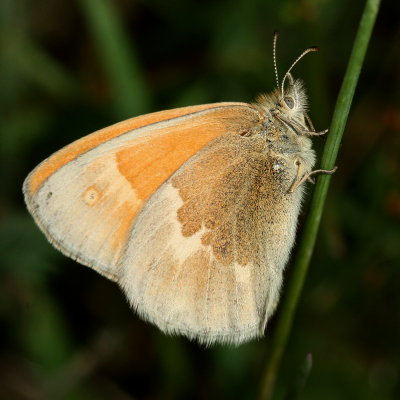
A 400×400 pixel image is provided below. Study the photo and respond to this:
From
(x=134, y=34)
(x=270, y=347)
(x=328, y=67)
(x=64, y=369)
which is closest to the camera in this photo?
(x=270, y=347)

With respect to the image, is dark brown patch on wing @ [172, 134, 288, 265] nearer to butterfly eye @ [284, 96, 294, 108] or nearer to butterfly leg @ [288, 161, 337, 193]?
butterfly leg @ [288, 161, 337, 193]

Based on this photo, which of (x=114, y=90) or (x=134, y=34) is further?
(x=134, y=34)

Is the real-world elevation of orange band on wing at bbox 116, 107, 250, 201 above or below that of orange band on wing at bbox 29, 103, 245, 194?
below

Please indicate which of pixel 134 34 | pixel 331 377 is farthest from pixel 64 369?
pixel 134 34

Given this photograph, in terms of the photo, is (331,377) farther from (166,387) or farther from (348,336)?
(166,387)

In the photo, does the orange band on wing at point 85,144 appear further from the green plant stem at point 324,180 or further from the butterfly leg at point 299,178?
the green plant stem at point 324,180

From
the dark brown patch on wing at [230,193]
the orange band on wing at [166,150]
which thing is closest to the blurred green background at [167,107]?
the dark brown patch on wing at [230,193]

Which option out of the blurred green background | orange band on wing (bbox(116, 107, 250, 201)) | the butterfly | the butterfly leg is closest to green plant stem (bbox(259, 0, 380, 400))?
the butterfly
